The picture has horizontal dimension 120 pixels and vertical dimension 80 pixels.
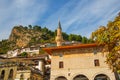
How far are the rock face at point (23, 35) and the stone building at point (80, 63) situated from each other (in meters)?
55.1

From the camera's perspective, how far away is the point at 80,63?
2522 cm

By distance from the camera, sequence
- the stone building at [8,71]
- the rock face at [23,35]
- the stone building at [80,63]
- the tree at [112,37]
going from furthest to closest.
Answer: the rock face at [23,35] → the stone building at [8,71] → the stone building at [80,63] → the tree at [112,37]

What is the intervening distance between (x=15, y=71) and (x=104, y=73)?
1387cm

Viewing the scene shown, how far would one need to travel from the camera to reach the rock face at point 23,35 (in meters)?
81.4

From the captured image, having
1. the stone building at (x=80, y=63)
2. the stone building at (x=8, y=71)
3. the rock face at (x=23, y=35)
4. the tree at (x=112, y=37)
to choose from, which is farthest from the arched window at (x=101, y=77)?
the rock face at (x=23, y=35)

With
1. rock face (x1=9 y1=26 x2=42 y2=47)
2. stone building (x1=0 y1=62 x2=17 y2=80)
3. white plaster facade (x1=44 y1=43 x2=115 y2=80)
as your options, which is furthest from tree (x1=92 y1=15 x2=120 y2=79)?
rock face (x1=9 y1=26 x2=42 y2=47)

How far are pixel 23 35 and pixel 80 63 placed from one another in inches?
2471

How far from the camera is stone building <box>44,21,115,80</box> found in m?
24.1

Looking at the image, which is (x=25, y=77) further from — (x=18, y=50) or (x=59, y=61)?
(x=18, y=50)

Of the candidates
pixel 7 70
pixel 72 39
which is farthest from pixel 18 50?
pixel 7 70

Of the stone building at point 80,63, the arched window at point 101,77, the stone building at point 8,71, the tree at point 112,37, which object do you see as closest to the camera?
the tree at point 112,37

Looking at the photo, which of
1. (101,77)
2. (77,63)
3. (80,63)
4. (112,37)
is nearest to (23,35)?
(77,63)

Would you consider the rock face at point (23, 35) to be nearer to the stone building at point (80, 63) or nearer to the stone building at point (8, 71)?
the stone building at point (8, 71)

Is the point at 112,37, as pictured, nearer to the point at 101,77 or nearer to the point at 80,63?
the point at 101,77
